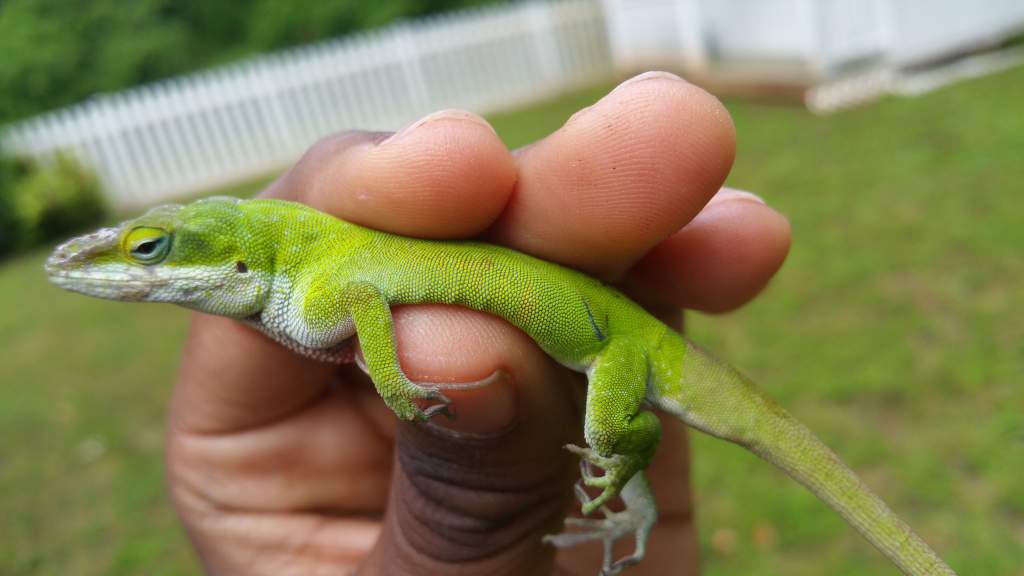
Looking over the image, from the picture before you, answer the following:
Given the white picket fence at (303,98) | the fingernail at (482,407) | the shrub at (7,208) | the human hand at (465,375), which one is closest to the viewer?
the fingernail at (482,407)

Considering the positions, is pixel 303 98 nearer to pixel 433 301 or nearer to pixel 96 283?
pixel 96 283

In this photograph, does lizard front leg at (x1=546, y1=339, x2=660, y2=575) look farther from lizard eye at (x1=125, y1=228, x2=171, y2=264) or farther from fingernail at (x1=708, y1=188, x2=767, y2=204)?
lizard eye at (x1=125, y1=228, x2=171, y2=264)

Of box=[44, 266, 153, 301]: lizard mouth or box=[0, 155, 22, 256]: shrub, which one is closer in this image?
box=[44, 266, 153, 301]: lizard mouth

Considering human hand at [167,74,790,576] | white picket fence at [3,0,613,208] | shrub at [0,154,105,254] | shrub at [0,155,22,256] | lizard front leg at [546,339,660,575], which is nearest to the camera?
human hand at [167,74,790,576]

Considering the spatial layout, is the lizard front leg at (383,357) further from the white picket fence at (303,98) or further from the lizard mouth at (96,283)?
the white picket fence at (303,98)

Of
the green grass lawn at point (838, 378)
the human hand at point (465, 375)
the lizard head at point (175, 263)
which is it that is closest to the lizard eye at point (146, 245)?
the lizard head at point (175, 263)

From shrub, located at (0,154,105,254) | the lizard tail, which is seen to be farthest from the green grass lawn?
shrub, located at (0,154,105,254)

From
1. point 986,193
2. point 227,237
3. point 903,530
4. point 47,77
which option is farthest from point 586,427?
point 47,77

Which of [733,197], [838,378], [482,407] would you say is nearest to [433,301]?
[482,407]
